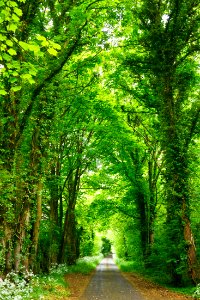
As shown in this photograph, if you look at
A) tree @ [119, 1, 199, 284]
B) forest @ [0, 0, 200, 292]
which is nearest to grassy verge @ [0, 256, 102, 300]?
forest @ [0, 0, 200, 292]

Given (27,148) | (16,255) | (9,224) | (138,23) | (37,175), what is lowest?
(16,255)

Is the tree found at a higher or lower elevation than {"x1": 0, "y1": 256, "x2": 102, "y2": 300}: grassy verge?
higher

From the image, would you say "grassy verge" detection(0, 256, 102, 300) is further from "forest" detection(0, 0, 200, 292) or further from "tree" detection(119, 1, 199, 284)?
"tree" detection(119, 1, 199, 284)

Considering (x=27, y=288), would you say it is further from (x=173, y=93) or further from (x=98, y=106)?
(x=98, y=106)

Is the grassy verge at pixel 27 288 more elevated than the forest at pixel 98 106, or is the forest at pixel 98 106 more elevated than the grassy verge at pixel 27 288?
the forest at pixel 98 106

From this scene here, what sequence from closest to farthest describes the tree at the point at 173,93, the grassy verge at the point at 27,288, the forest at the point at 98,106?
the grassy verge at the point at 27,288
the forest at the point at 98,106
the tree at the point at 173,93

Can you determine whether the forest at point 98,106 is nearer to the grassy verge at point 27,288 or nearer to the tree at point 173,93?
the tree at point 173,93

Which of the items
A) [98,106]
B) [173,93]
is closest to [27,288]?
[173,93]

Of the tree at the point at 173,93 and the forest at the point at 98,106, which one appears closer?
the forest at the point at 98,106

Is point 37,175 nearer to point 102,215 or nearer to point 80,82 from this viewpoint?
point 80,82

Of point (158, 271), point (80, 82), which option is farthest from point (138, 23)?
point (158, 271)

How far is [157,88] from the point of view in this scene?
16516 millimetres

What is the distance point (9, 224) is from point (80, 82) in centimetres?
1105

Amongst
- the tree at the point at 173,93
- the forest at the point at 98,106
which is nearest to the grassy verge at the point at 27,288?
the forest at the point at 98,106
